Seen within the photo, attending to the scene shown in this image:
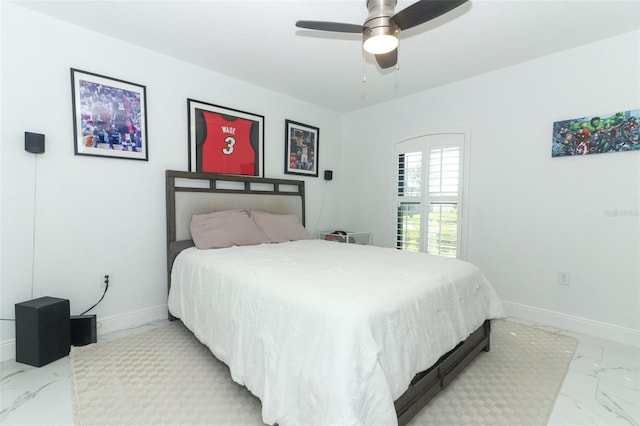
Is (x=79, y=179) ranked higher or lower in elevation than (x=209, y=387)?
higher

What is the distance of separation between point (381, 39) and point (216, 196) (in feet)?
7.33

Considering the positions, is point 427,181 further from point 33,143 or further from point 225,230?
point 33,143

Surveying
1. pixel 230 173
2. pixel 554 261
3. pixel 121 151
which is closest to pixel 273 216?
pixel 230 173

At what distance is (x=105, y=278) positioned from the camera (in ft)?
8.56

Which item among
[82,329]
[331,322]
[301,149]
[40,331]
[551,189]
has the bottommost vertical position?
[82,329]

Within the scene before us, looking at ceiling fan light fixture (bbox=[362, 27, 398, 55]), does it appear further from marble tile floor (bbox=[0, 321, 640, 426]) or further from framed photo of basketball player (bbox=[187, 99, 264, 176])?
marble tile floor (bbox=[0, 321, 640, 426])

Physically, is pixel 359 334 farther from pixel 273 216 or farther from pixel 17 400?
pixel 273 216

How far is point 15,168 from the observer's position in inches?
85.8

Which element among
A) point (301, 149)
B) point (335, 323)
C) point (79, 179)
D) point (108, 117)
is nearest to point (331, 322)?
point (335, 323)

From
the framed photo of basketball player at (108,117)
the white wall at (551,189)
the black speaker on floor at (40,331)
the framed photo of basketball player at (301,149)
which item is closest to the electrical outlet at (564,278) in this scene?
the white wall at (551,189)

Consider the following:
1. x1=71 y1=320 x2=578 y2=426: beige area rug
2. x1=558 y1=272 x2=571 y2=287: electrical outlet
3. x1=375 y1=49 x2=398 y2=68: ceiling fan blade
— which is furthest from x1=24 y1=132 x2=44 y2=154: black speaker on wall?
x1=558 y1=272 x2=571 y2=287: electrical outlet

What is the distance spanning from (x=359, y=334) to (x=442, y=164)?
2.94 m

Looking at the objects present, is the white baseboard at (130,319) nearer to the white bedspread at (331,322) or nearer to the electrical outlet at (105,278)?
the electrical outlet at (105,278)

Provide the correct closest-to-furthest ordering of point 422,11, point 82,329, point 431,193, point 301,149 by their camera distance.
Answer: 1. point 422,11
2. point 82,329
3. point 431,193
4. point 301,149
